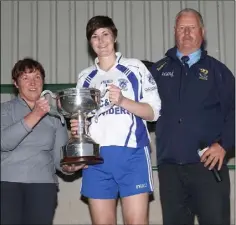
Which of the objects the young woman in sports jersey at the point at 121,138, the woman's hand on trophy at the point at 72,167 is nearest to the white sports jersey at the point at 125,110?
the young woman in sports jersey at the point at 121,138

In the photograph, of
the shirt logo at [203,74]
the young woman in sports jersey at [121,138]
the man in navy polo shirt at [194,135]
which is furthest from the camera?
the shirt logo at [203,74]

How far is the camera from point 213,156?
2.30 m

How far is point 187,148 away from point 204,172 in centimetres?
13

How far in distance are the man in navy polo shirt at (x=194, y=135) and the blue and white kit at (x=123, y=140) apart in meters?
0.14

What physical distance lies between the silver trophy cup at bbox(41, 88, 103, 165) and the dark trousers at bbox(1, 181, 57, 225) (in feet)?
0.70

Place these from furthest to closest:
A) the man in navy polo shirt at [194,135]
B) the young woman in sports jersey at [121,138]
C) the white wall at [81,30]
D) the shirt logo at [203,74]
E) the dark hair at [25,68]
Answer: the white wall at [81,30], the dark hair at [25,68], the shirt logo at [203,74], the man in navy polo shirt at [194,135], the young woman in sports jersey at [121,138]

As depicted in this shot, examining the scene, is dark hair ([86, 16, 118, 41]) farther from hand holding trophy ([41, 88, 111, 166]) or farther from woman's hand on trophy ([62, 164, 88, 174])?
woman's hand on trophy ([62, 164, 88, 174])

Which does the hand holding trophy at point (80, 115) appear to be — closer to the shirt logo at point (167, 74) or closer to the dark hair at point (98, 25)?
the dark hair at point (98, 25)

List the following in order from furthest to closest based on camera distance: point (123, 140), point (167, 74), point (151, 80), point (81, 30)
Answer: point (81, 30) < point (167, 74) < point (151, 80) < point (123, 140)

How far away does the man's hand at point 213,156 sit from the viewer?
230 cm

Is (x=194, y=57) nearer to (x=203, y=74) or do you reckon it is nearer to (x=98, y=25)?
(x=203, y=74)

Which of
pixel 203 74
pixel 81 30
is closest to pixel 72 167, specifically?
pixel 203 74

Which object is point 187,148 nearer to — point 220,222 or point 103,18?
point 220,222

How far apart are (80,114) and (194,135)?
0.54m
